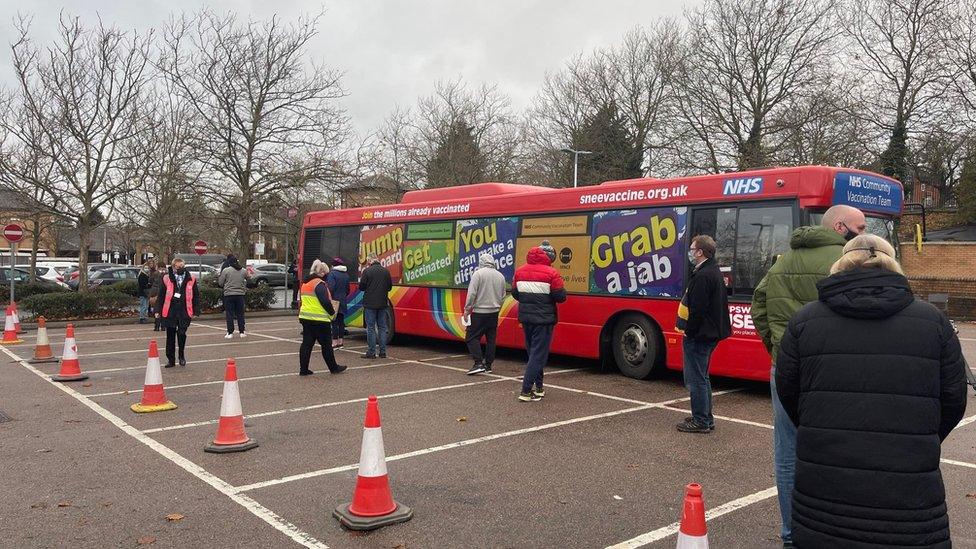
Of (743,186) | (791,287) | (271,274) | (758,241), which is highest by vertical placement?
(743,186)

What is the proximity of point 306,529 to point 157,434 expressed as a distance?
308cm

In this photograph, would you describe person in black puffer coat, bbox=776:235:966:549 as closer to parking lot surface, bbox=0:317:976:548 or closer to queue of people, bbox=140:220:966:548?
queue of people, bbox=140:220:966:548

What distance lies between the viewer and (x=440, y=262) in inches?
498

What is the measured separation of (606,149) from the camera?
117 ft

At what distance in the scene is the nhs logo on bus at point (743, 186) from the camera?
842cm

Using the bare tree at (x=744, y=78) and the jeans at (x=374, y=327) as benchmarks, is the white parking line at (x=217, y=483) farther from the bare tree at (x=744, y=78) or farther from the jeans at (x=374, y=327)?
the bare tree at (x=744, y=78)

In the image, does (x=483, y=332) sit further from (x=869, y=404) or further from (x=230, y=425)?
(x=869, y=404)

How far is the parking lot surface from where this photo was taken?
4.30 metres

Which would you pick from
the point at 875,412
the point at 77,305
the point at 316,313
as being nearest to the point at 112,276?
the point at 77,305

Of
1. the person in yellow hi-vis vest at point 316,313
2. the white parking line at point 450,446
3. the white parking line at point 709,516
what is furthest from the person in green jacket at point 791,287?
the person in yellow hi-vis vest at point 316,313

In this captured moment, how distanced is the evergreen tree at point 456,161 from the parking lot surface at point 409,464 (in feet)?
72.7

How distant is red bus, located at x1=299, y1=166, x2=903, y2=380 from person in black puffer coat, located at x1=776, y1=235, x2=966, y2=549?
6017 millimetres

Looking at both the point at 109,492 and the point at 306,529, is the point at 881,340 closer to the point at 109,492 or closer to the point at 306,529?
the point at 306,529

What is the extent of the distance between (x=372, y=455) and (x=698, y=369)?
3.39 meters
